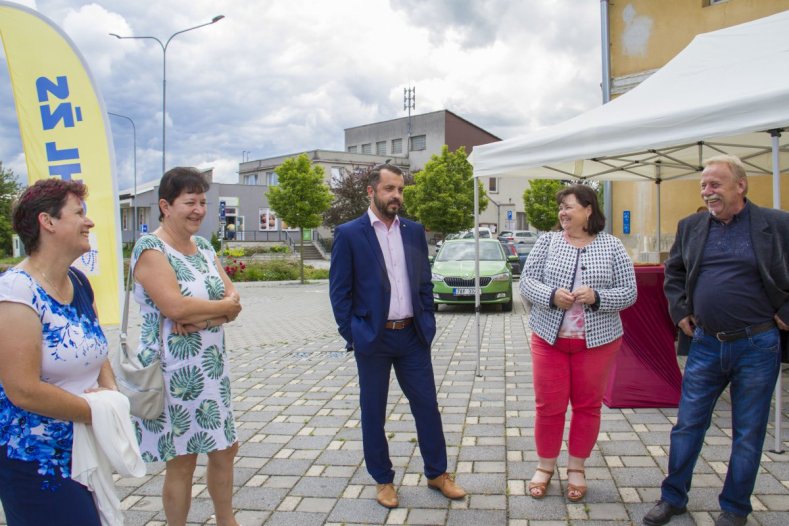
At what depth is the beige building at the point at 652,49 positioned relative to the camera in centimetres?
1171

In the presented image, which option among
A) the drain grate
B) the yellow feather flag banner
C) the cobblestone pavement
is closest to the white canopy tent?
the cobblestone pavement

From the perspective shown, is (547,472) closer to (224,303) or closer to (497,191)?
(224,303)

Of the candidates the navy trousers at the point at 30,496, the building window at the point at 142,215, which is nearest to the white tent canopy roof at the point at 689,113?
the navy trousers at the point at 30,496

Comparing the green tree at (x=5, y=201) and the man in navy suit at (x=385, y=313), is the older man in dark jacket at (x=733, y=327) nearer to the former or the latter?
the man in navy suit at (x=385, y=313)

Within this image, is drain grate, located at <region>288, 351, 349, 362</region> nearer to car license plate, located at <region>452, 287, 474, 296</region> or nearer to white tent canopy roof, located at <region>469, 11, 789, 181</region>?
white tent canopy roof, located at <region>469, 11, 789, 181</region>

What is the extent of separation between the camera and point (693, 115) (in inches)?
181

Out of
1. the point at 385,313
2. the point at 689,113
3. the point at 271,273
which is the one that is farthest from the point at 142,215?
the point at 385,313

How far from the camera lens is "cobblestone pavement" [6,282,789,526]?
11.9 feet

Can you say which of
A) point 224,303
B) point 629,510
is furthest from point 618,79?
point 224,303

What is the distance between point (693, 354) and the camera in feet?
11.4

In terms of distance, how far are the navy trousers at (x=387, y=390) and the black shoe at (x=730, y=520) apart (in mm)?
1510

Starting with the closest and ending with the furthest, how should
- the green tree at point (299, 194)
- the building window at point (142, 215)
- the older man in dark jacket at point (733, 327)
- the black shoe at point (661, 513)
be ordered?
1. the older man in dark jacket at point (733, 327)
2. the black shoe at point (661, 513)
3. the green tree at point (299, 194)
4. the building window at point (142, 215)

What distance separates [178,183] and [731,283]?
9.28 feet

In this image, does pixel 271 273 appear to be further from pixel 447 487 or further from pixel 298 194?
pixel 447 487
